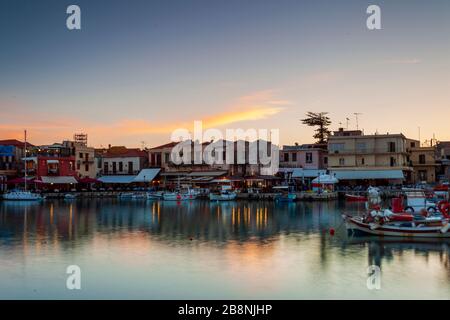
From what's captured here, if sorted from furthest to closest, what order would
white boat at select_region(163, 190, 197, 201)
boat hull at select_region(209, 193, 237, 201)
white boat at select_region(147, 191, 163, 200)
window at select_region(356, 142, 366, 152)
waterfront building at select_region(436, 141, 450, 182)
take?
1. waterfront building at select_region(436, 141, 450, 182)
2. white boat at select_region(147, 191, 163, 200)
3. window at select_region(356, 142, 366, 152)
4. white boat at select_region(163, 190, 197, 201)
5. boat hull at select_region(209, 193, 237, 201)

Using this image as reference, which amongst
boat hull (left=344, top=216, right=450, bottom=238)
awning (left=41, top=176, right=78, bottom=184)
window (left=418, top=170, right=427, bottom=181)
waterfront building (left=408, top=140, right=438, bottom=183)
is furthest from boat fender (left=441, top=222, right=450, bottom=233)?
awning (left=41, top=176, right=78, bottom=184)

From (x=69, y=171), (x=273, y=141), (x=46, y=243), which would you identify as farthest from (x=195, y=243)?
(x=69, y=171)

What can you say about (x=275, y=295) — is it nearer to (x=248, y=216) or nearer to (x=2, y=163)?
(x=248, y=216)

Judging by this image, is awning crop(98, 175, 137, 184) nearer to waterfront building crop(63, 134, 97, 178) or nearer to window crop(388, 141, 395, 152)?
waterfront building crop(63, 134, 97, 178)

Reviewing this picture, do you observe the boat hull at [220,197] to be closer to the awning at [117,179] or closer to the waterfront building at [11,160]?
the awning at [117,179]

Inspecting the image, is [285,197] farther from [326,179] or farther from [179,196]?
[179,196]

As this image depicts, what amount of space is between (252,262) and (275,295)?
3.94 meters

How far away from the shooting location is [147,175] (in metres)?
57.5

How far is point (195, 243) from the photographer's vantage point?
21.5 m

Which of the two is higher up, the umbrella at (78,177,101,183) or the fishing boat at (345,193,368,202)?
the umbrella at (78,177,101,183)

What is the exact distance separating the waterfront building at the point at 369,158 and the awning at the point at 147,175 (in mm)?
19468

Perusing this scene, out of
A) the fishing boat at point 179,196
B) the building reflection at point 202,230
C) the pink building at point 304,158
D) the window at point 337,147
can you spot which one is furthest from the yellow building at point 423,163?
the fishing boat at point 179,196

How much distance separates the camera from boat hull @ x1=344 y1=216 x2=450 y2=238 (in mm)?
20922

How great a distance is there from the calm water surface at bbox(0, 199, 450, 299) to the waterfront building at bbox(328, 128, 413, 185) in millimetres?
22940
